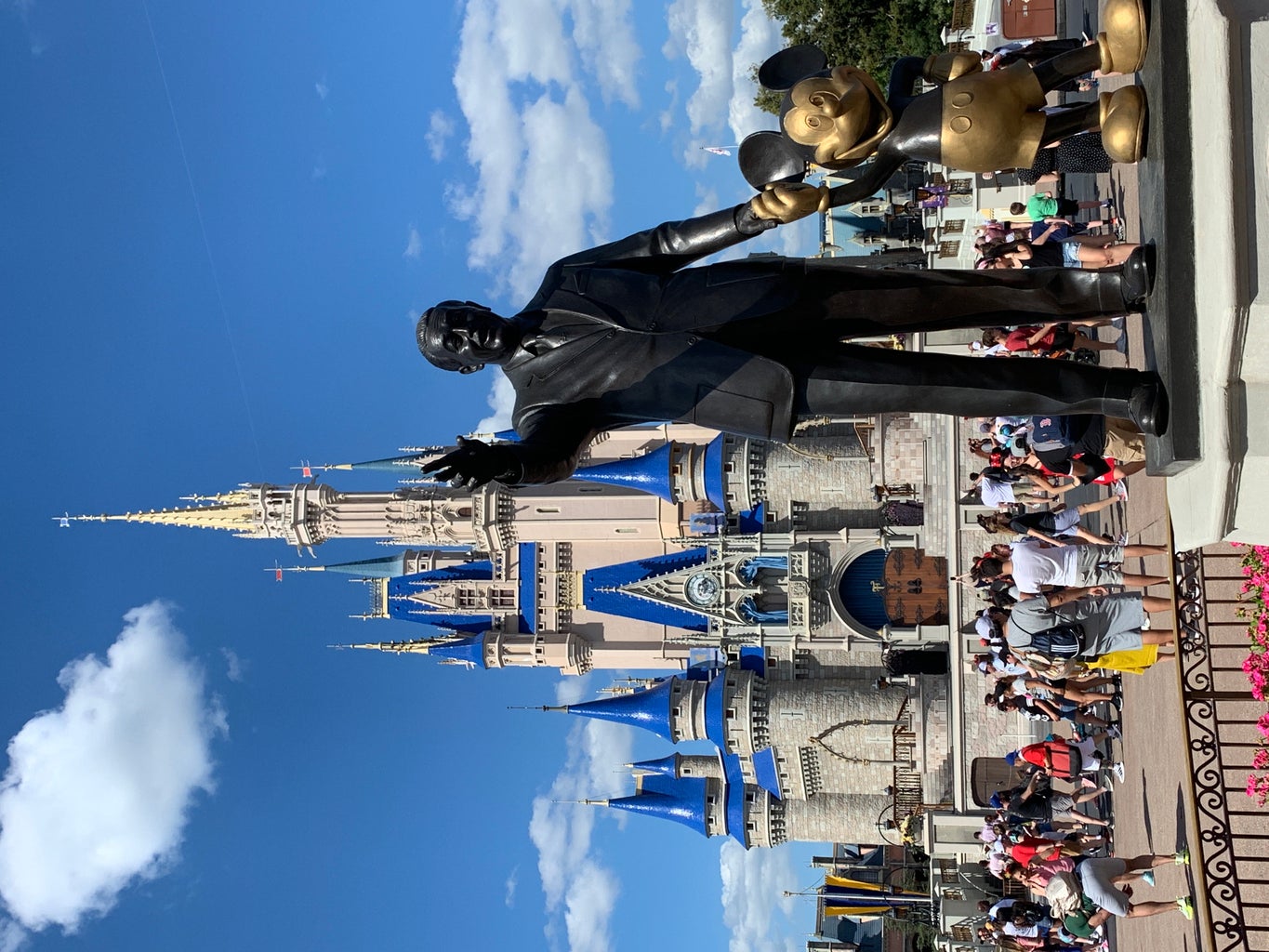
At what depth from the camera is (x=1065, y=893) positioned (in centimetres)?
1093

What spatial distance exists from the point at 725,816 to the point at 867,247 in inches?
847

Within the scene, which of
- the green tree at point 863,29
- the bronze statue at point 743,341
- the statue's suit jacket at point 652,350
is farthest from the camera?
the green tree at point 863,29

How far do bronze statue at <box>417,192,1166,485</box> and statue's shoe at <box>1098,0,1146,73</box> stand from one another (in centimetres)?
111

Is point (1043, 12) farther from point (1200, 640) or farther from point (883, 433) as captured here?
point (1200, 640)

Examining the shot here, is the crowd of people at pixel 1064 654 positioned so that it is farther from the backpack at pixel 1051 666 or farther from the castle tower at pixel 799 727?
the castle tower at pixel 799 727

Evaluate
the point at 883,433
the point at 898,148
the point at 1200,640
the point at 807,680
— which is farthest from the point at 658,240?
the point at 807,680

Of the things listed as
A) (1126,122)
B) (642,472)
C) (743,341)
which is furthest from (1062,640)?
(642,472)

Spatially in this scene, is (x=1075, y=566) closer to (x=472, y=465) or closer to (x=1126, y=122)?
(x=1126, y=122)

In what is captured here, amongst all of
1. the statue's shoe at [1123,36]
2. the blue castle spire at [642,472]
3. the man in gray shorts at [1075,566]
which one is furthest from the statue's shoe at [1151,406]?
the blue castle spire at [642,472]

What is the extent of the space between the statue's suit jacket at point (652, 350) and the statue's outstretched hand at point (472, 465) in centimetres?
21

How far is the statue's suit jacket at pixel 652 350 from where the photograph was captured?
6.55 metres

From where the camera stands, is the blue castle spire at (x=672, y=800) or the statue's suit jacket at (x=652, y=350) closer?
the statue's suit jacket at (x=652, y=350)

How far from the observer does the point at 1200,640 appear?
9.43 metres

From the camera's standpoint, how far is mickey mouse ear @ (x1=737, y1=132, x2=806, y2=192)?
20.2ft
